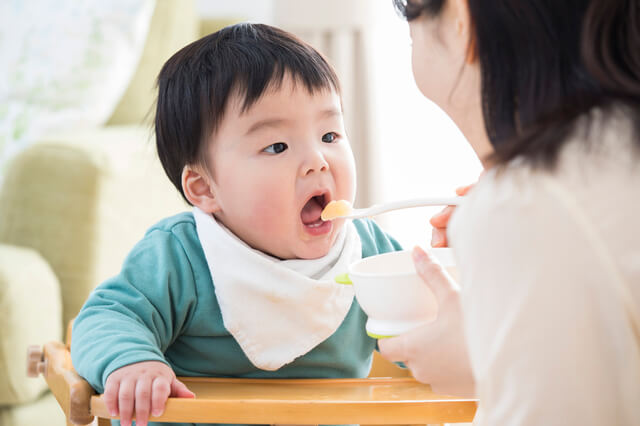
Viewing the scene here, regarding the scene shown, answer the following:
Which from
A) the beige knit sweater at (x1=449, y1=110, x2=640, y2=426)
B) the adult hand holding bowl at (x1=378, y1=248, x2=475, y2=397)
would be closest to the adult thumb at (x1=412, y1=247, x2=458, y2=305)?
the adult hand holding bowl at (x1=378, y1=248, x2=475, y2=397)

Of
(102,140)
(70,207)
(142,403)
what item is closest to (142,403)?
(142,403)

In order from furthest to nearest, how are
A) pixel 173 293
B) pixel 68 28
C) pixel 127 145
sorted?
1. pixel 68 28
2. pixel 127 145
3. pixel 173 293

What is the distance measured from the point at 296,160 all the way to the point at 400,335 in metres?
0.32

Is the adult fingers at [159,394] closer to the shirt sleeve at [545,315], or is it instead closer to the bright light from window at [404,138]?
the shirt sleeve at [545,315]

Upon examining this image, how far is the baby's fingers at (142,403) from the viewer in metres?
0.71

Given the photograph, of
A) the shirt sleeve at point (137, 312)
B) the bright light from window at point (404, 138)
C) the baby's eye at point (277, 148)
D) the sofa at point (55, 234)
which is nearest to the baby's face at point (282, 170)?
the baby's eye at point (277, 148)

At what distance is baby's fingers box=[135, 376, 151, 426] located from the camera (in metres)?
0.71

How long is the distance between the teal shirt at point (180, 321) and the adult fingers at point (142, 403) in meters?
0.08

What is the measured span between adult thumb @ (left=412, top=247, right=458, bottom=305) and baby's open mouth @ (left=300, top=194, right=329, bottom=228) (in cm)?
32

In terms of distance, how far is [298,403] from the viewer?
656 mm

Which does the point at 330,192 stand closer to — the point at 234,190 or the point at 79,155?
the point at 234,190

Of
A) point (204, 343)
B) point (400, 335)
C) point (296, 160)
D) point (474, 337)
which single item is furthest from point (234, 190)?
point (474, 337)

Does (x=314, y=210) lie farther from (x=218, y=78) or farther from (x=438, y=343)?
Answer: (x=438, y=343)

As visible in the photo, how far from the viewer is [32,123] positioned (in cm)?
152
